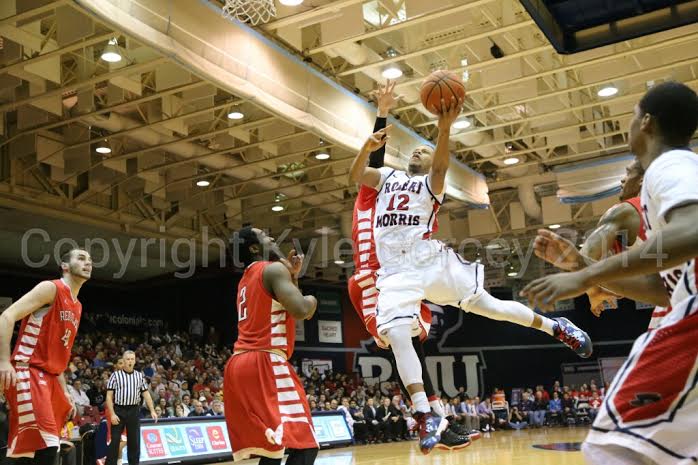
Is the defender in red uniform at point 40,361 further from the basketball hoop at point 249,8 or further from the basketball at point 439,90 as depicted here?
the basketball hoop at point 249,8

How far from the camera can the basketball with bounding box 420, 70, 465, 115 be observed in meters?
4.79

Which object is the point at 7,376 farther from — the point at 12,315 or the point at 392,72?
the point at 392,72

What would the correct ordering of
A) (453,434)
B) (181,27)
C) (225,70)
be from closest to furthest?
(453,434) < (181,27) < (225,70)

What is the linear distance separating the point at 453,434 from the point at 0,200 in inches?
576

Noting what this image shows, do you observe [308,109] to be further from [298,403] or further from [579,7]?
[298,403]

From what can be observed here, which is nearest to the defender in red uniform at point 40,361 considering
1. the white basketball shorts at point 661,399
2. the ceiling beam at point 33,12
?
the white basketball shorts at point 661,399

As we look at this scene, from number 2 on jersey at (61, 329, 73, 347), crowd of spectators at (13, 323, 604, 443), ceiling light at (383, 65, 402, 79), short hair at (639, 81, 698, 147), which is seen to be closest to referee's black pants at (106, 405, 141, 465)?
crowd of spectators at (13, 323, 604, 443)

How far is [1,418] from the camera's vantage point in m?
8.62

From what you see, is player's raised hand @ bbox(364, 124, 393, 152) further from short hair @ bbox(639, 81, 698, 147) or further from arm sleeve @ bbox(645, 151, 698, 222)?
arm sleeve @ bbox(645, 151, 698, 222)

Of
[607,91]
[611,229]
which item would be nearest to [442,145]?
[611,229]

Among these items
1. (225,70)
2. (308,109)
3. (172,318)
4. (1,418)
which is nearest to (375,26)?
(308,109)

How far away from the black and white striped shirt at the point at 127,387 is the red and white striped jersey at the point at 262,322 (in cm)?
638

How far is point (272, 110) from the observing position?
1122cm

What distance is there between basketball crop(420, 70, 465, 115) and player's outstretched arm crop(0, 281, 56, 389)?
295 cm
